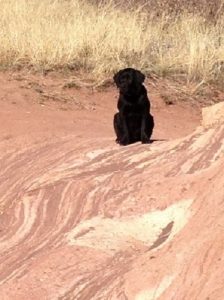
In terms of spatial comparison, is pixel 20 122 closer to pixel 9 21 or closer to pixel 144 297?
pixel 9 21

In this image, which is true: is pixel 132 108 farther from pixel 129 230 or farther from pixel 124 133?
pixel 129 230

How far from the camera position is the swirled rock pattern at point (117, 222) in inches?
165

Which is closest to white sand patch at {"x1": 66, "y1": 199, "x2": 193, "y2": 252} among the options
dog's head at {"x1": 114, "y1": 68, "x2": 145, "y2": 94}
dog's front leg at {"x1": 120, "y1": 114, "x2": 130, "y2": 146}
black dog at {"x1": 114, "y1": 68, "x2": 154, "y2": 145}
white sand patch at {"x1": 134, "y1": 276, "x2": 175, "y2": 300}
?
white sand patch at {"x1": 134, "y1": 276, "x2": 175, "y2": 300}

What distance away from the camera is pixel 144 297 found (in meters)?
4.14

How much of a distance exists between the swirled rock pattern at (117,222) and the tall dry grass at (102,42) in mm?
5459

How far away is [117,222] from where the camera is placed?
532 cm

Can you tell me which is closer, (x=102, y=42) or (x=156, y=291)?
(x=156, y=291)

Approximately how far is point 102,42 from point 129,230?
819cm

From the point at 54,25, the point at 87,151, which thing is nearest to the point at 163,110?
the point at 54,25

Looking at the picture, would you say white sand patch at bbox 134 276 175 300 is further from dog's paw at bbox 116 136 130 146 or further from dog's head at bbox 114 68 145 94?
dog's head at bbox 114 68 145 94

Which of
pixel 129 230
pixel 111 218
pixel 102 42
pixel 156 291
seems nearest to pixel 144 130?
pixel 111 218

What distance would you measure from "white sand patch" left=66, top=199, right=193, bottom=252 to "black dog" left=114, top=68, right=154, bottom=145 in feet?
8.25

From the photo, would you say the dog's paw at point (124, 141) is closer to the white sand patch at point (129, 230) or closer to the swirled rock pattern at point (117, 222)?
the swirled rock pattern at point (117, 222)

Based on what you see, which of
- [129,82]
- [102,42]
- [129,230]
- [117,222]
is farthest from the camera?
[102,42]
